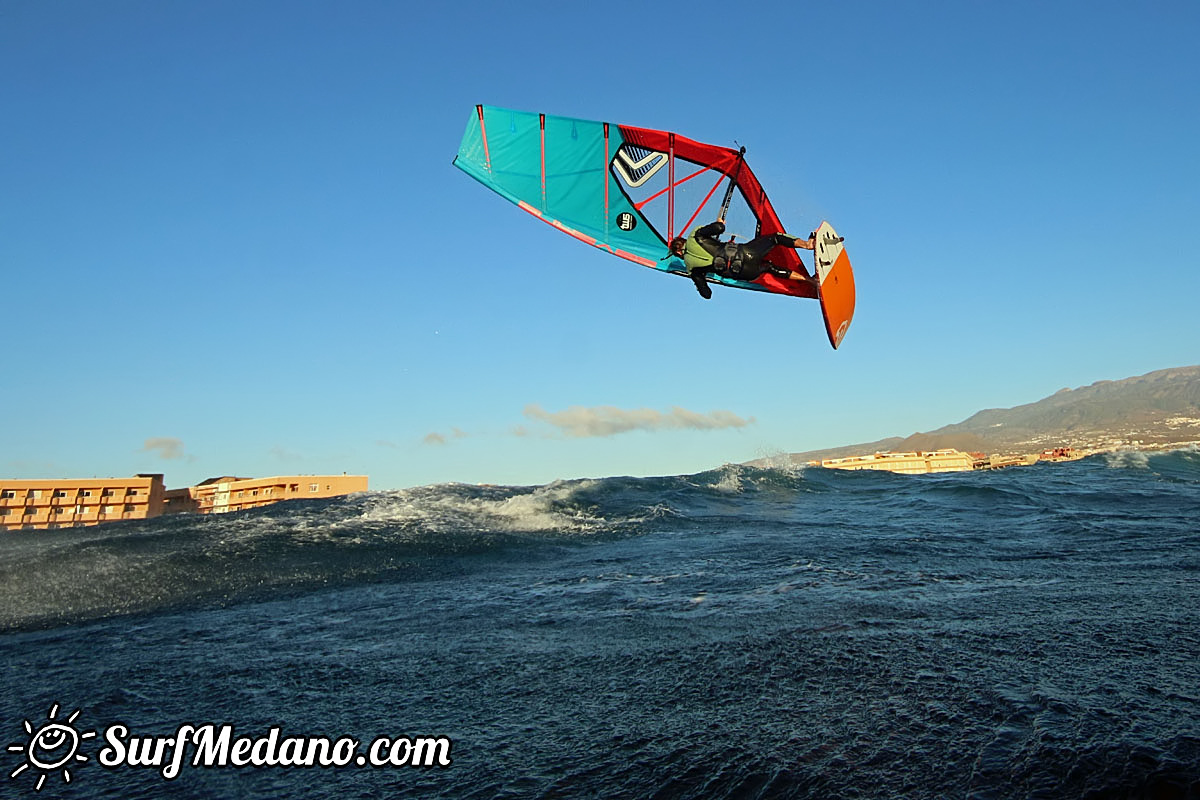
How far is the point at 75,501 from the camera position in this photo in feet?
140

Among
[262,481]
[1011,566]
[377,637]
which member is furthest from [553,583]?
[262,481]

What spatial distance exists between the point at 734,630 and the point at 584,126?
967 centimetres

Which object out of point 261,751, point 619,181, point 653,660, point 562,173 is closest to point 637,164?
point 619,181

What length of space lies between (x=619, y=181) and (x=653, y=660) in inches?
388

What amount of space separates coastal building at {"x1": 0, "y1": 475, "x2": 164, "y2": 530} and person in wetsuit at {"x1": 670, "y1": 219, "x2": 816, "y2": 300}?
138ft

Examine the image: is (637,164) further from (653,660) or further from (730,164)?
(653,660)

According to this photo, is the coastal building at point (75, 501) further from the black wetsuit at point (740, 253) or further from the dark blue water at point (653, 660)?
the black wetsuit at point (740, 253)

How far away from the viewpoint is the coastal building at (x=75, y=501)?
4038 centimetres

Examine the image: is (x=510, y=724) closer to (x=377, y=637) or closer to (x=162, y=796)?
(x=162, y=796)

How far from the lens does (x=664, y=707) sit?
3666 millimetres

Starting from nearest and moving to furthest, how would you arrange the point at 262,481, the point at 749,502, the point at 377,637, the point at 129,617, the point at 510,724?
the point at 510,724 < the point at 377,637 < the point at 129,617 < the point at 749,502 < the point at 262,481

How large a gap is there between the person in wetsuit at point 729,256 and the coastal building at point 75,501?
42.0 m

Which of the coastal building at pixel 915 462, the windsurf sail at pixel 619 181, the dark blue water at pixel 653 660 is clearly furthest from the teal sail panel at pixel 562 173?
the coastal building at pixel 915 462

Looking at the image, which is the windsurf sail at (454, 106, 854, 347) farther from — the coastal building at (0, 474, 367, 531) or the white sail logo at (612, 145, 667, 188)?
the coastal building at (0, 474, 367, 531)
